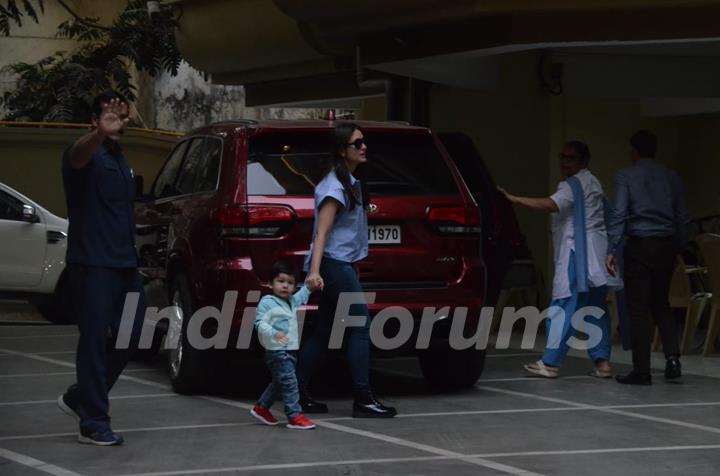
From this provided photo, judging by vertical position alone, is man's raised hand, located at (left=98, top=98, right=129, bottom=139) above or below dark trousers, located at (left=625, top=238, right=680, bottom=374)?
above

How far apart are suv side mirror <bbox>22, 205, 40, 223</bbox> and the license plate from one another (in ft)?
26.0

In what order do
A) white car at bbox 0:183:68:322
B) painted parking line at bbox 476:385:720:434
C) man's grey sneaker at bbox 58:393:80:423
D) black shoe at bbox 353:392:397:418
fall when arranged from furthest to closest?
1. white car at bbox 0:183:68:322
2. black shoe at bbox 353:392:397:418
3. painted parking line at bbox 476:385:720:434
4. man's grey sneaker at bbox 58:393:80:423

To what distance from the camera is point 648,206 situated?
11.1 metres

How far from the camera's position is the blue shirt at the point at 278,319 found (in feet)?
29.0

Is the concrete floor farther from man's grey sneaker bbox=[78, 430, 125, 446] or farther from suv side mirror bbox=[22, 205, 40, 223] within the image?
suv side mirror bbox=[22, 205, 40, 223]

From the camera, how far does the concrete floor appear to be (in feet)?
25.3

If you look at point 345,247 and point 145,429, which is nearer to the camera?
point 145,429

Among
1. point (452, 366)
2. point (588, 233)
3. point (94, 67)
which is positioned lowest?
point (452, 366)

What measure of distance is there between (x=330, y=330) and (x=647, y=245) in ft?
9.43

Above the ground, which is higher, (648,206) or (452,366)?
(648,206)

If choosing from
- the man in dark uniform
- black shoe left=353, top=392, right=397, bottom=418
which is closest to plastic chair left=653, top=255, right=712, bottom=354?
black shoe left=353, top=392, right=397, bottom=418

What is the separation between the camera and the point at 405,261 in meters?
9.90

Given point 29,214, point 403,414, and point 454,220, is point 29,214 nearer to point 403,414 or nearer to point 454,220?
point 454,220

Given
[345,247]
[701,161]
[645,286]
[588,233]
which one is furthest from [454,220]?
[701,161]
